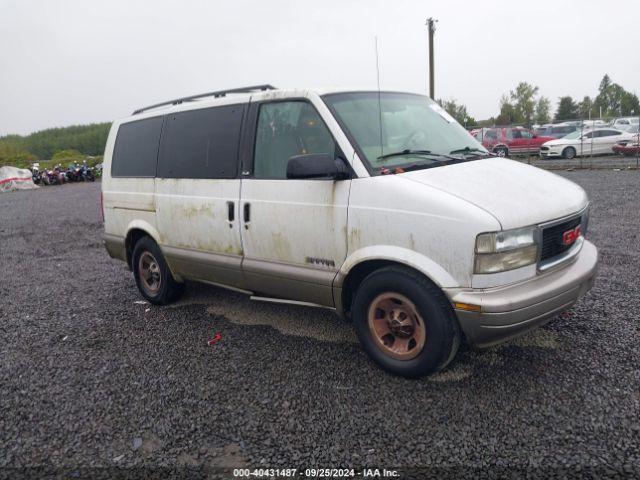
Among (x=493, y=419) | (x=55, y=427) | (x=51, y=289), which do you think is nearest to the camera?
(x=493, y=419)

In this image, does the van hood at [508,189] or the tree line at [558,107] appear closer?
the van hood at [508,189]

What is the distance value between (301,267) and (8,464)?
2.18 meters

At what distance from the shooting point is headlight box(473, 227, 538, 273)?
296 cm

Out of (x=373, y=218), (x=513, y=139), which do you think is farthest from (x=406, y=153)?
(x=513, y=139)

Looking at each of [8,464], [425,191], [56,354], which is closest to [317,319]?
[425,191]

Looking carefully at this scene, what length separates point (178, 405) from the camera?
11.0 ft

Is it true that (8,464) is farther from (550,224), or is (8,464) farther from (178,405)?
(550,224)

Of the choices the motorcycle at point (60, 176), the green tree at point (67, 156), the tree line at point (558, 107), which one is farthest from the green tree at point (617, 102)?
the motorcycle at point (60, 176)

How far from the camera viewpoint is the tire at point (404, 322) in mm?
3193

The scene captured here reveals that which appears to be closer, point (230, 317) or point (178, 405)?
point (178, 405)

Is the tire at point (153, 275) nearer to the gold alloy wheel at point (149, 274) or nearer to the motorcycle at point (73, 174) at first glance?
the gold alloy wheel at point (149, 274)

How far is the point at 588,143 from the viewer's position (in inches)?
893

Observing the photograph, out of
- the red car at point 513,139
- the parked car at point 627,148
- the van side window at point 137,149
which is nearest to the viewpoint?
the van side window at point 137,149

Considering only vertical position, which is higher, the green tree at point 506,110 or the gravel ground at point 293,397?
the green tree at point 506,110
